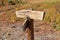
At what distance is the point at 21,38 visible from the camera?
18.8 ft

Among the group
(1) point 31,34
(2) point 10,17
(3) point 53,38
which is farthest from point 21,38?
(1) point 31,34

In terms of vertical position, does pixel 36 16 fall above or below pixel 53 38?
above

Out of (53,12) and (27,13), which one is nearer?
(27,13)

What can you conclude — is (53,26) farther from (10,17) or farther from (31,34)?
(31,34)

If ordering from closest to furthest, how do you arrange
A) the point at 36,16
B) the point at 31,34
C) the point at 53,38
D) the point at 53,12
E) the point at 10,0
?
1. the point at 36,16
2. the point at 31,34
3. the point at 53,38
4. the point at 53,12
5. the point at 10,0

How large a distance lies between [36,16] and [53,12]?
4.16 m

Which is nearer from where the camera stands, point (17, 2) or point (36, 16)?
point (36, 16)

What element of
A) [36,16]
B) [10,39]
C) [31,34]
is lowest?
[10,39]

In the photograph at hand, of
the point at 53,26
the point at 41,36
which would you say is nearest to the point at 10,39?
the point at 41,36

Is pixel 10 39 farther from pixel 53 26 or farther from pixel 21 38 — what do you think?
pixel 53 26

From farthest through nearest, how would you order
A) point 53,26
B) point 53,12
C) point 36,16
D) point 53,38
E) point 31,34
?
point 53,12, point 53,26, point 53,38, point 31,34, point 36,16

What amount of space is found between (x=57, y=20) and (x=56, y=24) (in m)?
0.26

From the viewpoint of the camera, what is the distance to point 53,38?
5.54m

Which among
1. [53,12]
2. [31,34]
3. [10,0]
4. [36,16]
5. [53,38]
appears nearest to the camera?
[36,16]
